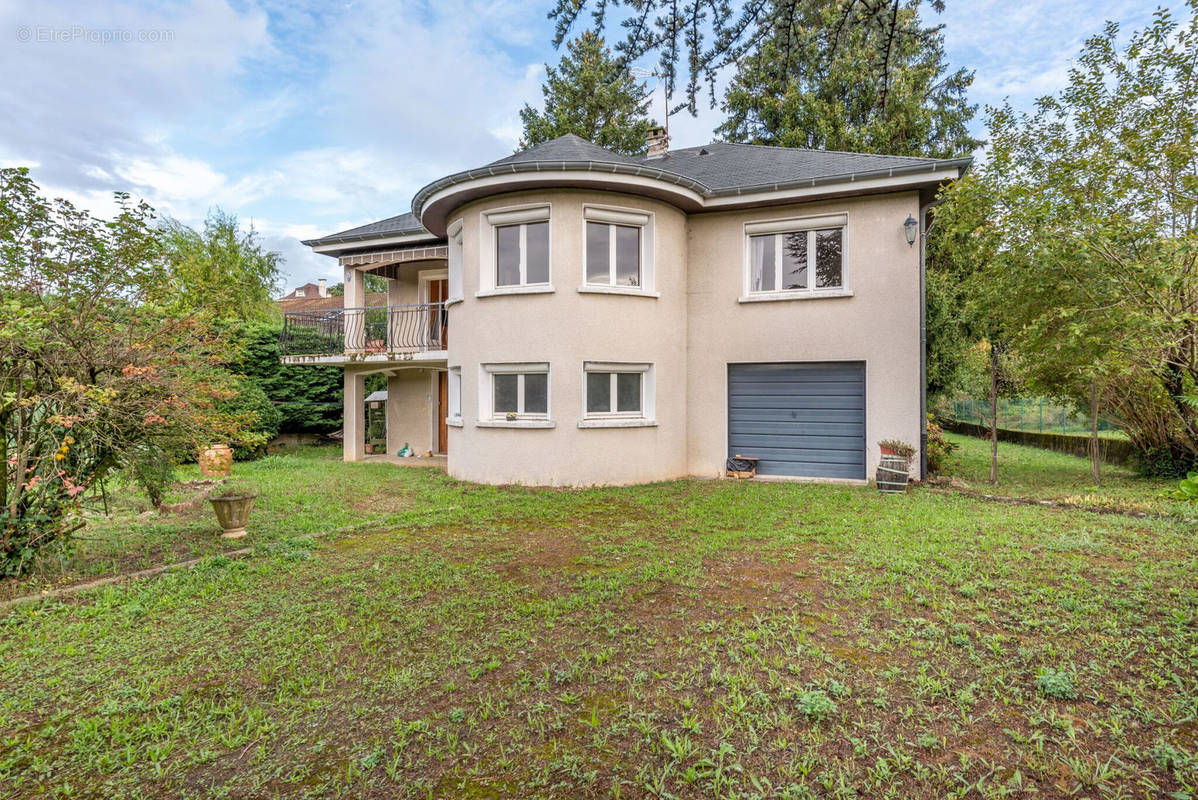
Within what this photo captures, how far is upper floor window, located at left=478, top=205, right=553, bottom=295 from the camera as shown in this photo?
11.0 m

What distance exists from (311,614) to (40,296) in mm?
3684

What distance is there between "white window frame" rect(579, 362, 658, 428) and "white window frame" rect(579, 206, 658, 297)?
1.44 metres

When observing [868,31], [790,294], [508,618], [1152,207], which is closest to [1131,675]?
[508,618]

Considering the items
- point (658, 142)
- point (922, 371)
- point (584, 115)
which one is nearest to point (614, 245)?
point (658, 142)

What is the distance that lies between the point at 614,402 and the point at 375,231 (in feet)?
28.0

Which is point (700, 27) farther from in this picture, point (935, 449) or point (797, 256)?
point (935, 449)

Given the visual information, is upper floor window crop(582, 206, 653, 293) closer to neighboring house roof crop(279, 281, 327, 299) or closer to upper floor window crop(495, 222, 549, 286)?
upper floor window crop(495, 222, 549, 286)

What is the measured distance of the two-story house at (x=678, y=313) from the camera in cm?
1074

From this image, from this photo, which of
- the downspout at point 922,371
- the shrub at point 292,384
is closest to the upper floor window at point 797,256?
the downspout at point 922,371

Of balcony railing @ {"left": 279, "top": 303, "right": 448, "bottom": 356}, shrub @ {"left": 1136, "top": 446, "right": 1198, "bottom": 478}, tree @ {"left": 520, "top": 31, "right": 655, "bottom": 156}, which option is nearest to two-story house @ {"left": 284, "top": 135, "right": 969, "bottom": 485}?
balcony railing @ {"left": 279, "top": 303, "right": 448, "bottom": 356}

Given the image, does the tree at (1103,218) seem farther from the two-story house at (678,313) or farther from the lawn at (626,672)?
the lawn at (626,672)

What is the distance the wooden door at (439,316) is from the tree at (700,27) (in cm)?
1107

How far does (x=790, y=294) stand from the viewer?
11500mm

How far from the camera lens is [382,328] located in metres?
15.1
